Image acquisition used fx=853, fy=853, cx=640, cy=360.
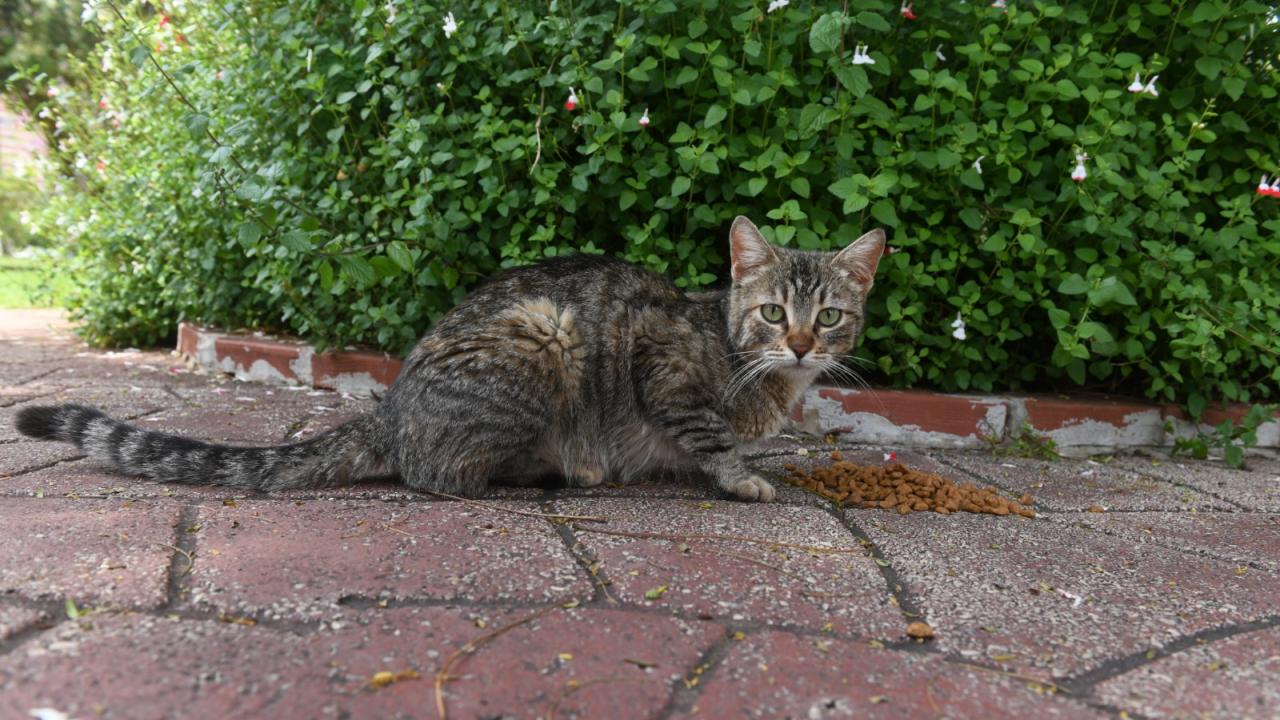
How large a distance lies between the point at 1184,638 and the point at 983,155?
2506 millimetres

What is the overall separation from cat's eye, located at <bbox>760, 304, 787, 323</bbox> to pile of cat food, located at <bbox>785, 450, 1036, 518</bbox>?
64 cm

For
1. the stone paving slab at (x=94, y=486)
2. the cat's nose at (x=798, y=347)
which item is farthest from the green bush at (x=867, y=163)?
the stone paving slab at (x=94, y=486)

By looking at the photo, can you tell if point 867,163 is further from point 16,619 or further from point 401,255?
point 16,619

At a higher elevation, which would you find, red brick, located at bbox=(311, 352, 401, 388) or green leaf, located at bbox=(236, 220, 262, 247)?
green leaf, located at bbox=(236, 220, 262, 247)

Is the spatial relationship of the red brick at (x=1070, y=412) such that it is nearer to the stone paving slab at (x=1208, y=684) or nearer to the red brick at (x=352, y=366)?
the stone paving slab at (x=1208, y=684)

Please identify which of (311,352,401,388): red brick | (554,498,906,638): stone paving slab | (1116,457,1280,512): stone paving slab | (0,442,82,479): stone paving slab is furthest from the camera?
(311,352,401,388): red brick

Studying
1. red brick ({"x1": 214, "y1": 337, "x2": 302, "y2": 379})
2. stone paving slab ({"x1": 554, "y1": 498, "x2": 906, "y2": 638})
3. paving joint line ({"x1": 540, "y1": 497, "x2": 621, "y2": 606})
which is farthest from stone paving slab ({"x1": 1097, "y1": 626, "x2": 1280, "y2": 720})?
red brick ({"x1": 214, "y1": 337, "x2": 302, "y2": 379})

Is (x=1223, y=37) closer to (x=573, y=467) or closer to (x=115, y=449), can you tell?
(x=573, y=467)

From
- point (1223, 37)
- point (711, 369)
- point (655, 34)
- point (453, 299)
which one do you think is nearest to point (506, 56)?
point (655, 34)

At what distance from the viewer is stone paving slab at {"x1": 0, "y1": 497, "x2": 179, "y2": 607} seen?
1.89m

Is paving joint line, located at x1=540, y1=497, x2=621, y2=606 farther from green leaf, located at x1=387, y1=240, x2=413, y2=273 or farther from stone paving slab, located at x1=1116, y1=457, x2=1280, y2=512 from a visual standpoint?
stone paving slab, located at x1=1116, y1=457, x2=1280, y2=512

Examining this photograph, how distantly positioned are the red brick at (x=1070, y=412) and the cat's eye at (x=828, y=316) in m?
1.47

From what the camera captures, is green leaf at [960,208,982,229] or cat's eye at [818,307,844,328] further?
green leaf at [960,208,982,229]

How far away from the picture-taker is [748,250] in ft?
11.2
